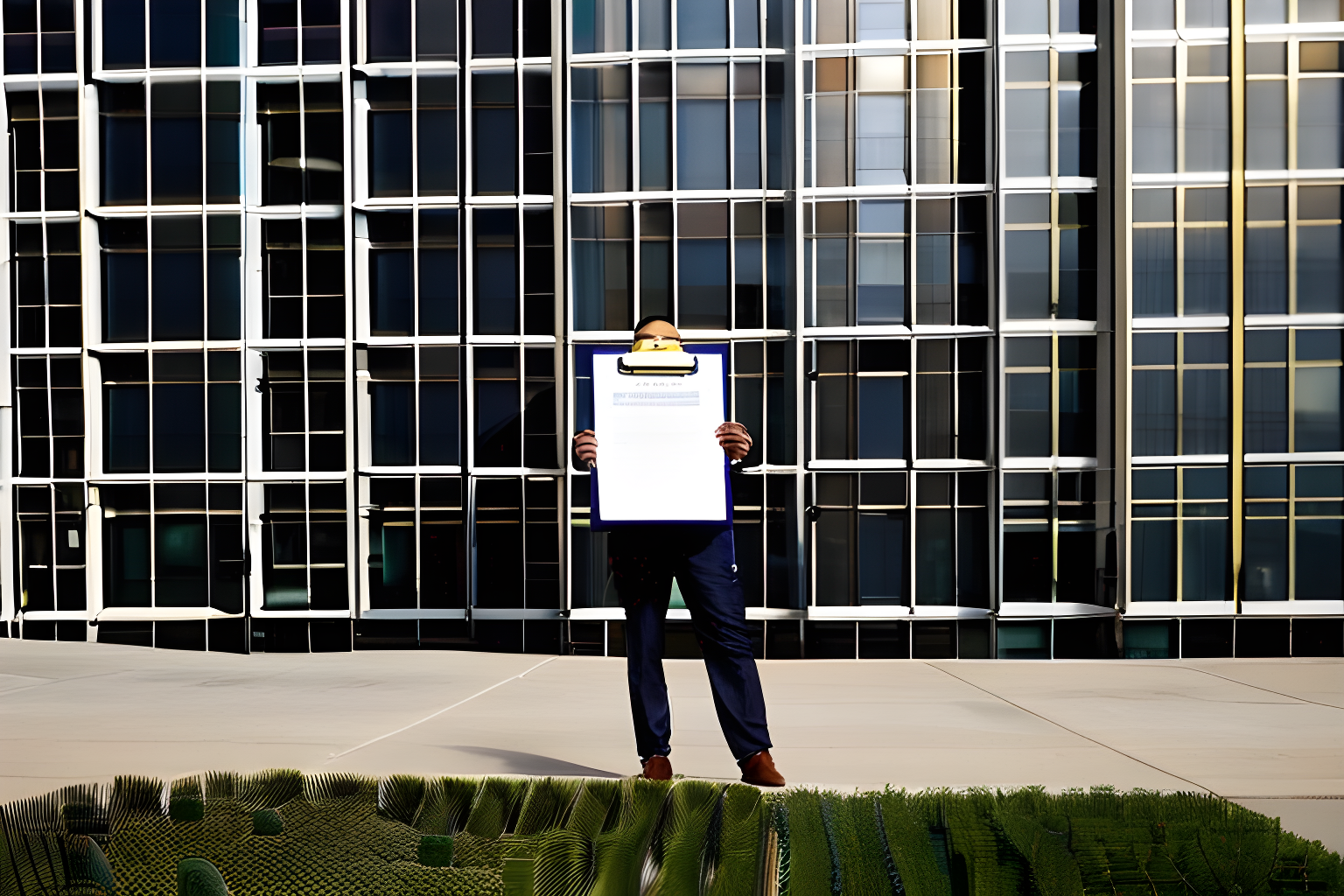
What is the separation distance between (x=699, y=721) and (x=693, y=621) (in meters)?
3.05

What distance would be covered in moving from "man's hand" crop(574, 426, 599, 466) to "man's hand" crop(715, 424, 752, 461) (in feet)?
1.79

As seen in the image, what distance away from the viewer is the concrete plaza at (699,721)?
227 inches

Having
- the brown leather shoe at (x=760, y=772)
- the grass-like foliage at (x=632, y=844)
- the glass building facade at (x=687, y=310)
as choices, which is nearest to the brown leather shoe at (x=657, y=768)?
the brown leather shoe at (x=760, y=772)

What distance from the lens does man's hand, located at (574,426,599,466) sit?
4.88 metres

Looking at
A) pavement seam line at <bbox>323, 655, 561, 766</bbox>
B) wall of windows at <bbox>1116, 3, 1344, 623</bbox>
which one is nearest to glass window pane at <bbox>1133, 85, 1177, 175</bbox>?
wall of windows at <bbox>1116, 3, 1344, 623</bbox>

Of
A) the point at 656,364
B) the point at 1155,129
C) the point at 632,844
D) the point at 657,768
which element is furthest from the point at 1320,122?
the point at 632,844

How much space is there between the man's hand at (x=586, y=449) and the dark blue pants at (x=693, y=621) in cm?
37

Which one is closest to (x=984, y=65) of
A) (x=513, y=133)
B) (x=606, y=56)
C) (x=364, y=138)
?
(x=606, y=56)

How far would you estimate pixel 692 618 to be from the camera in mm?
5059

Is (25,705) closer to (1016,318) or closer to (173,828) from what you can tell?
(173,828)

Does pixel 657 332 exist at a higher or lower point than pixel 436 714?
higher

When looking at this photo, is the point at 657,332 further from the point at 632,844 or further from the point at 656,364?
the point at 632,844

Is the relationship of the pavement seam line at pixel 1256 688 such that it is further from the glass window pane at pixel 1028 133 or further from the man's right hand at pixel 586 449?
the man's right hand at pixel 586 449

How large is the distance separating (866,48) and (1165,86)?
3.53m
